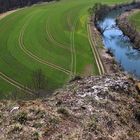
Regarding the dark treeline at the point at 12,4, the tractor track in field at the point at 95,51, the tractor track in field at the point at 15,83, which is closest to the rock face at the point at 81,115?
the tractor track in field at the point at 15,83

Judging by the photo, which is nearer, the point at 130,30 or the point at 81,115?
the point at 81,115

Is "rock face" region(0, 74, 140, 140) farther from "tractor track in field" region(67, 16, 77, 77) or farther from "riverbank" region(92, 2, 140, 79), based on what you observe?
"tractor track in field" region(67, 16, 77, 77)

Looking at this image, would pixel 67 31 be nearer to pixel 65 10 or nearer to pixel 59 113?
pixel 65 10

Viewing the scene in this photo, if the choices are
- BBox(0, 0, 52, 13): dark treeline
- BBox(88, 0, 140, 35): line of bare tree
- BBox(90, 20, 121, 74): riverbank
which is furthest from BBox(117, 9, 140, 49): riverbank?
BBox(0, 0, 52, 13): dark treeline

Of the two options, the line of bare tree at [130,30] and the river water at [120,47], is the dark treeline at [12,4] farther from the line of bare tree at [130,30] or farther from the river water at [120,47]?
the line of bare tree at [130,30]

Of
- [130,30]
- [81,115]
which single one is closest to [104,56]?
[130,30]

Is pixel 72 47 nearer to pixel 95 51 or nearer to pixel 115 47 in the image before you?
pixel 95 51
